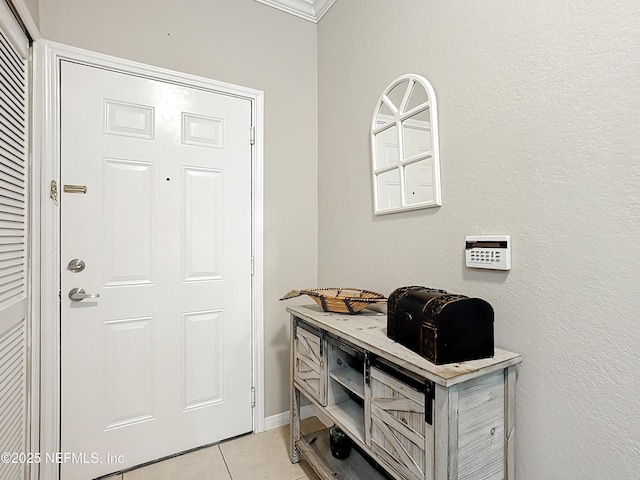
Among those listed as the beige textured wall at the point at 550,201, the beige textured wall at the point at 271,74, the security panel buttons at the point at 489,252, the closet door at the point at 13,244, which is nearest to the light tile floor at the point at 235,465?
the beige textured wall at the point at 271,74

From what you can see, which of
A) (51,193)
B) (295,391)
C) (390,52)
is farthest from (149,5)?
(295,391)

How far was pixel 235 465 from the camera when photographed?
1711 millimetres

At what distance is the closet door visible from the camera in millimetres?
1203

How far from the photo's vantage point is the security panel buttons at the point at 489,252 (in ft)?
3.52

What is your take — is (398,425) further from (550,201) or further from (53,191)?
(53,191)

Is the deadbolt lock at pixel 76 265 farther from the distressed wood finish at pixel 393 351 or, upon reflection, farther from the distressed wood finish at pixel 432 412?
the distressed wood finish at pixel 432 412

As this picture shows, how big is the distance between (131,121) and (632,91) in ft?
6.55

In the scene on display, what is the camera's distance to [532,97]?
1.01m

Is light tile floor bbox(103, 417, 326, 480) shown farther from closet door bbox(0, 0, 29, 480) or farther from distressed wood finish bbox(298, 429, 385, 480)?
closet door bbox(0, 0, 29, 480)

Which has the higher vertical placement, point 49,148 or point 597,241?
point 49,148

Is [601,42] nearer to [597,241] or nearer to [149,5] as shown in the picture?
[597,241]

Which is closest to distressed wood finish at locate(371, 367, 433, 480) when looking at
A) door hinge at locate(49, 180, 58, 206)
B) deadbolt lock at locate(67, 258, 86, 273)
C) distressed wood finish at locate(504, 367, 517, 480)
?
distressed wood finish at locate(504, 367, 517, 480)

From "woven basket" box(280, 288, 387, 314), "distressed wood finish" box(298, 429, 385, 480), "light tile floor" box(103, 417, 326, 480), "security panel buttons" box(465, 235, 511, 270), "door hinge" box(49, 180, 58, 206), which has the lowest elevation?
"light tile floor" box(103, 417, 326, 480)

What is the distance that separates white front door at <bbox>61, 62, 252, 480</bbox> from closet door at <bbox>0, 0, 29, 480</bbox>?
0.16 meters
